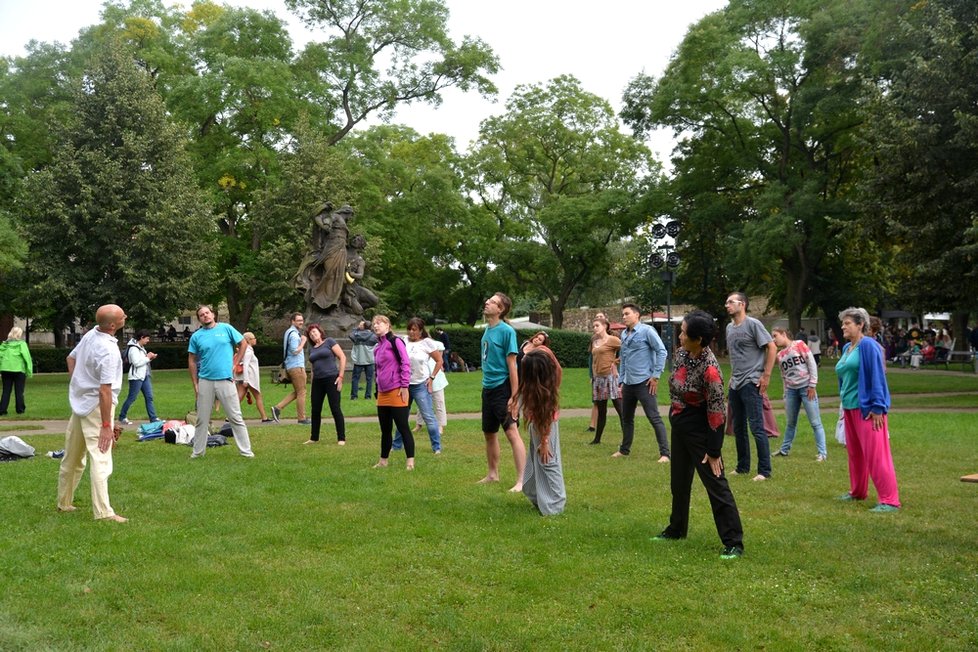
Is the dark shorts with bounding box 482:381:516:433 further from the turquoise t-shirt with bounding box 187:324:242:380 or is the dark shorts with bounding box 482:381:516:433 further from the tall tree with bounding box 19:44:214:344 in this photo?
the tall tree with bounding box 19:44:214:344

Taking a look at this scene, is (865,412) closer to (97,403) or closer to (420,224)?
(97,403)

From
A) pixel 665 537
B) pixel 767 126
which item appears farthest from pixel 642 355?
pixel 767 126

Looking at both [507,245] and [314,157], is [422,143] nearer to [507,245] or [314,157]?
[507,245]

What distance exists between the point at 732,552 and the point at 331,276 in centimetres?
1950

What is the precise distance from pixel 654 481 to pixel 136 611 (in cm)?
559

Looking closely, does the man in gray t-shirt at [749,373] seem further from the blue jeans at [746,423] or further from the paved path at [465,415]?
the paved path at [465,415]

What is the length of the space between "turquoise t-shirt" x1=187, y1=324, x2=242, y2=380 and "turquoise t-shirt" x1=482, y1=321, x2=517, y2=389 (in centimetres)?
361

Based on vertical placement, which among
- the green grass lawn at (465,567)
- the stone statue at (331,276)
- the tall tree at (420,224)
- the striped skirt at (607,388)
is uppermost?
the tall tree at (420,224)

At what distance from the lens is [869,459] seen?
773cm

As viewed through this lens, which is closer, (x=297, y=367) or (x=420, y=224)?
(x=297, y=367)

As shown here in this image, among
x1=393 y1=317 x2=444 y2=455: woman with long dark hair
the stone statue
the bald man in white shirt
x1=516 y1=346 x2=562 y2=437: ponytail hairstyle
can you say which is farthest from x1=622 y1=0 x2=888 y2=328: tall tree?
the bald man in white shirt

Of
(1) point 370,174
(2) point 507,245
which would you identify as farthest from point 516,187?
(1) point 370,174

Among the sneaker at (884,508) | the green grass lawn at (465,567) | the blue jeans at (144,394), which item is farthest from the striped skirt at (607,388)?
Result: the blue jeans at (144,394)

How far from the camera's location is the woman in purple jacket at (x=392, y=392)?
9820 mm
